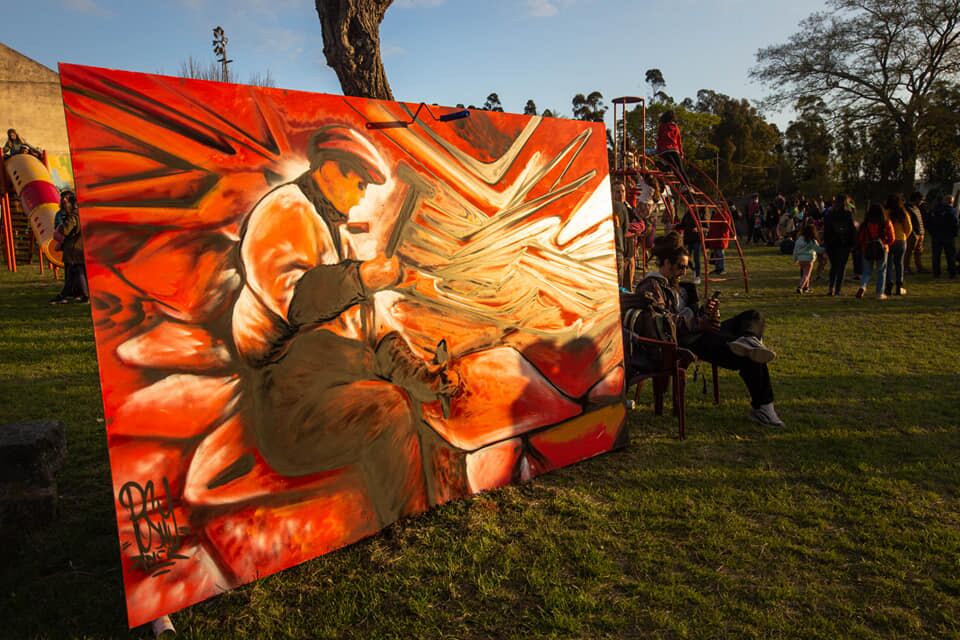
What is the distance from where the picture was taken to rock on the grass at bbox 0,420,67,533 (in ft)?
11.5

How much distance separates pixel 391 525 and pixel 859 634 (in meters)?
2.37

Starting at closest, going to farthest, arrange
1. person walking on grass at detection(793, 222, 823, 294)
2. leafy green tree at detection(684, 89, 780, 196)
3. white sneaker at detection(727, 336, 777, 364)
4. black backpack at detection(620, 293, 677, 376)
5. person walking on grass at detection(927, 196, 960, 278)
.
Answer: white sneaker at detection(727, 336, 777, 364) → black backpack at detection(620, 293, 677, 376) → person walking on grass at detection(793, 222, 823, 294) → person walking on grass at detection(927, 196, 960, 278) → leafy green tree at detection(684, 89, 780, 196)

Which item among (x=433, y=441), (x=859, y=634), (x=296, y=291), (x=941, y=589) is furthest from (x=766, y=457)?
(x=296, y=291)

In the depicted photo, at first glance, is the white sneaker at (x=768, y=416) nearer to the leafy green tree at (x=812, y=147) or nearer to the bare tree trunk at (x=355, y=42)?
the bare tree trunk at (x=355, y=42)

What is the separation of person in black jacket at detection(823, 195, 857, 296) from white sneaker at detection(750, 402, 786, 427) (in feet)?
25.4

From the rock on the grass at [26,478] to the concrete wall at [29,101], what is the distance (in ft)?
92.1

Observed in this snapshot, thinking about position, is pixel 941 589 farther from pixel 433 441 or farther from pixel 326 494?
pixel 326 494

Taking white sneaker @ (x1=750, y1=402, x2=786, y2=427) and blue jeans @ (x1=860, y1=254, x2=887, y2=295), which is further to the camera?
blue jeans @ (x1=860, y1=254, x2=887, y2=295)

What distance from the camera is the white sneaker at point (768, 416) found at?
510 centimetres

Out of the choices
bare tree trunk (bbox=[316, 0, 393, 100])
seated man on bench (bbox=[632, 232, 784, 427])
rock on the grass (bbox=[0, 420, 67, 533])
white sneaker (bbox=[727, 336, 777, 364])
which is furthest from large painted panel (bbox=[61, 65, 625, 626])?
bare tree trunk (bbox=[316, 0, 393, 100])

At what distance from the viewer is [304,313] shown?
3043 mm

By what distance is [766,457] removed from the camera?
14.8ft

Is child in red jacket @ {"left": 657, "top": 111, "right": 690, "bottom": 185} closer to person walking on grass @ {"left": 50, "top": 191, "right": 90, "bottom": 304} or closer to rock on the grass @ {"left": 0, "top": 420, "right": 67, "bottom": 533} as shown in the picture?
person walking on grass @ {"left": 50, "top": 191, "right": 90, "bottom": 304}
